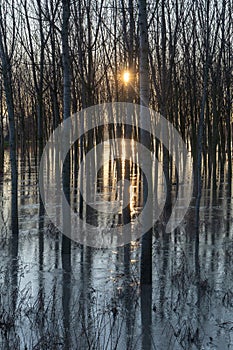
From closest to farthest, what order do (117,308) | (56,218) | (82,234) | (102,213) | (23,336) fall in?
(23,336) < (117,308) < (82,234) < (56,218) < (102,213)

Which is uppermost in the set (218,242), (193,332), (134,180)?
(134,180)

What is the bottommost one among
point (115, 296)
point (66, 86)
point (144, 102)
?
point (115, 296)

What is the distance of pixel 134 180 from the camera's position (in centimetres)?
1672

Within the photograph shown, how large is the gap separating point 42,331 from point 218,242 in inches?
162

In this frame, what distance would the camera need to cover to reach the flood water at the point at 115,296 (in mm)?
3691

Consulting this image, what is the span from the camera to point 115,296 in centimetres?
468

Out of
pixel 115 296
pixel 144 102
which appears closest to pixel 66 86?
pixel 144 102

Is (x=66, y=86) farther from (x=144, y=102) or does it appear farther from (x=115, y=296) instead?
(x=115, y=296)

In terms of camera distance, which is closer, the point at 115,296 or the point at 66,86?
the point at 115,296

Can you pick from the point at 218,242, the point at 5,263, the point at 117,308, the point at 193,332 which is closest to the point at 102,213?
the point at 218,242

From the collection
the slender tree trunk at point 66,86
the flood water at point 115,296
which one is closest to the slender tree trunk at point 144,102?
the flood water at point 115,296

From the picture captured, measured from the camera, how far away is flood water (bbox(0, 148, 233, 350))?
3691mm

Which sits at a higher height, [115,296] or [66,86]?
[66,86]

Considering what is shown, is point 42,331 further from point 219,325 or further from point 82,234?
point 82,234
